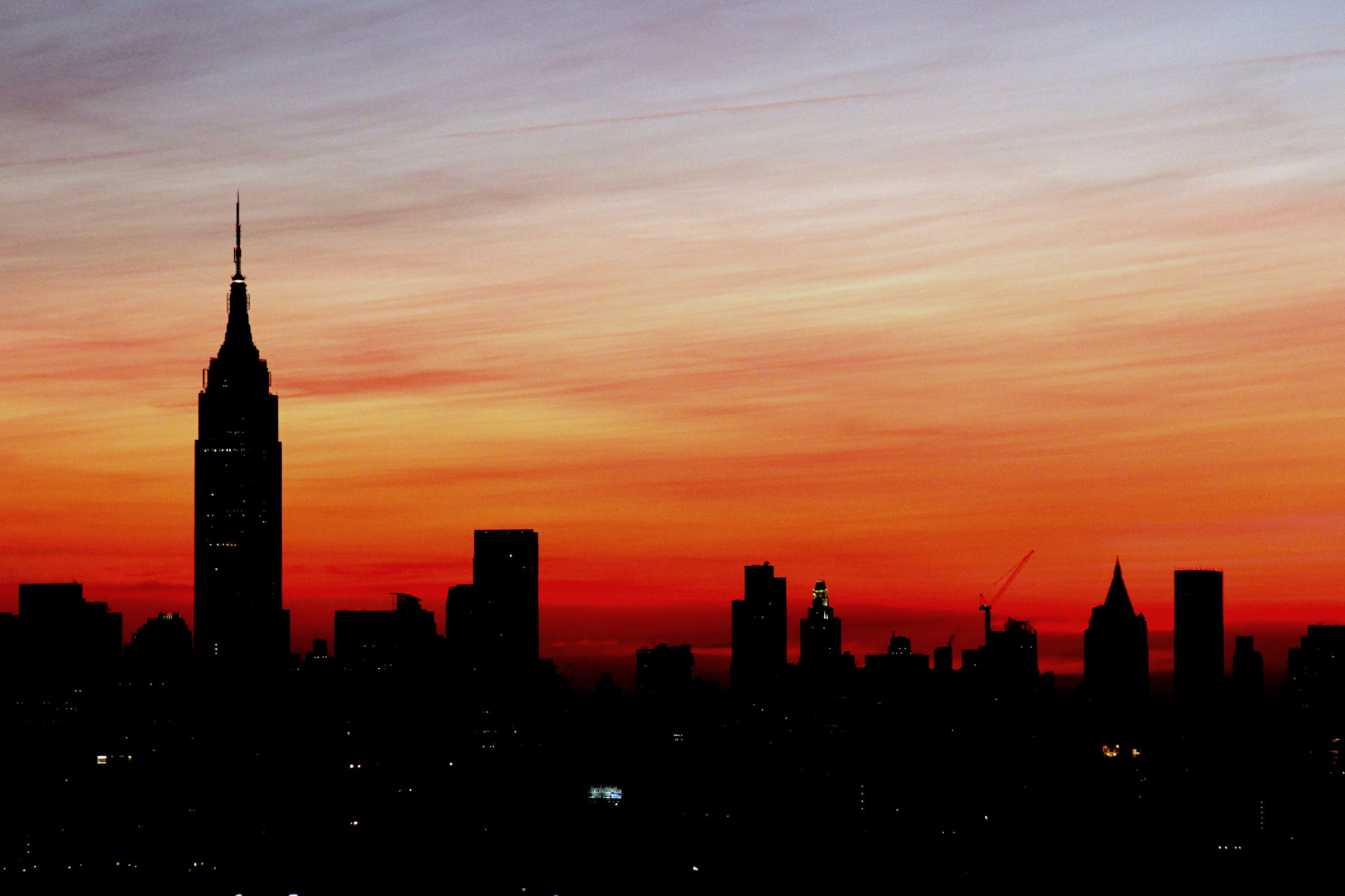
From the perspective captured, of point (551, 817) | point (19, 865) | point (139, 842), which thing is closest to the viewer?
point (19, 865)

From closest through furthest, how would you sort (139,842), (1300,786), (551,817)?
(139,842) < (551,817) < (1300,786)

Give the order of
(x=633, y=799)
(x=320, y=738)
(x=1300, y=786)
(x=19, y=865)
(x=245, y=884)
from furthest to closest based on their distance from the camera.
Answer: (x=320, y=738) < (x=1300, y=786) < (x=633, y=799) < (x=19, y=865) < (x=245, y=884)

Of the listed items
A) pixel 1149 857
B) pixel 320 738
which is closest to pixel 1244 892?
pixel 1149 857

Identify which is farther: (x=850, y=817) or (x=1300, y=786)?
(x=1300, y=786)

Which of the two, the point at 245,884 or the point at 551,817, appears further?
the point at 551,817

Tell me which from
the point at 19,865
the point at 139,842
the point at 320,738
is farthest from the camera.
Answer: the point at 320,738

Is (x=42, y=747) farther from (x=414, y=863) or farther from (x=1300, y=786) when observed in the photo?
(x=1300, y=786)

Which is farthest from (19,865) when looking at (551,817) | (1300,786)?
(1300,786)

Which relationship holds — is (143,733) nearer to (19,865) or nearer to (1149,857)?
(19,865)

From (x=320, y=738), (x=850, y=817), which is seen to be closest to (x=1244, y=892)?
(x=850, y=817)
